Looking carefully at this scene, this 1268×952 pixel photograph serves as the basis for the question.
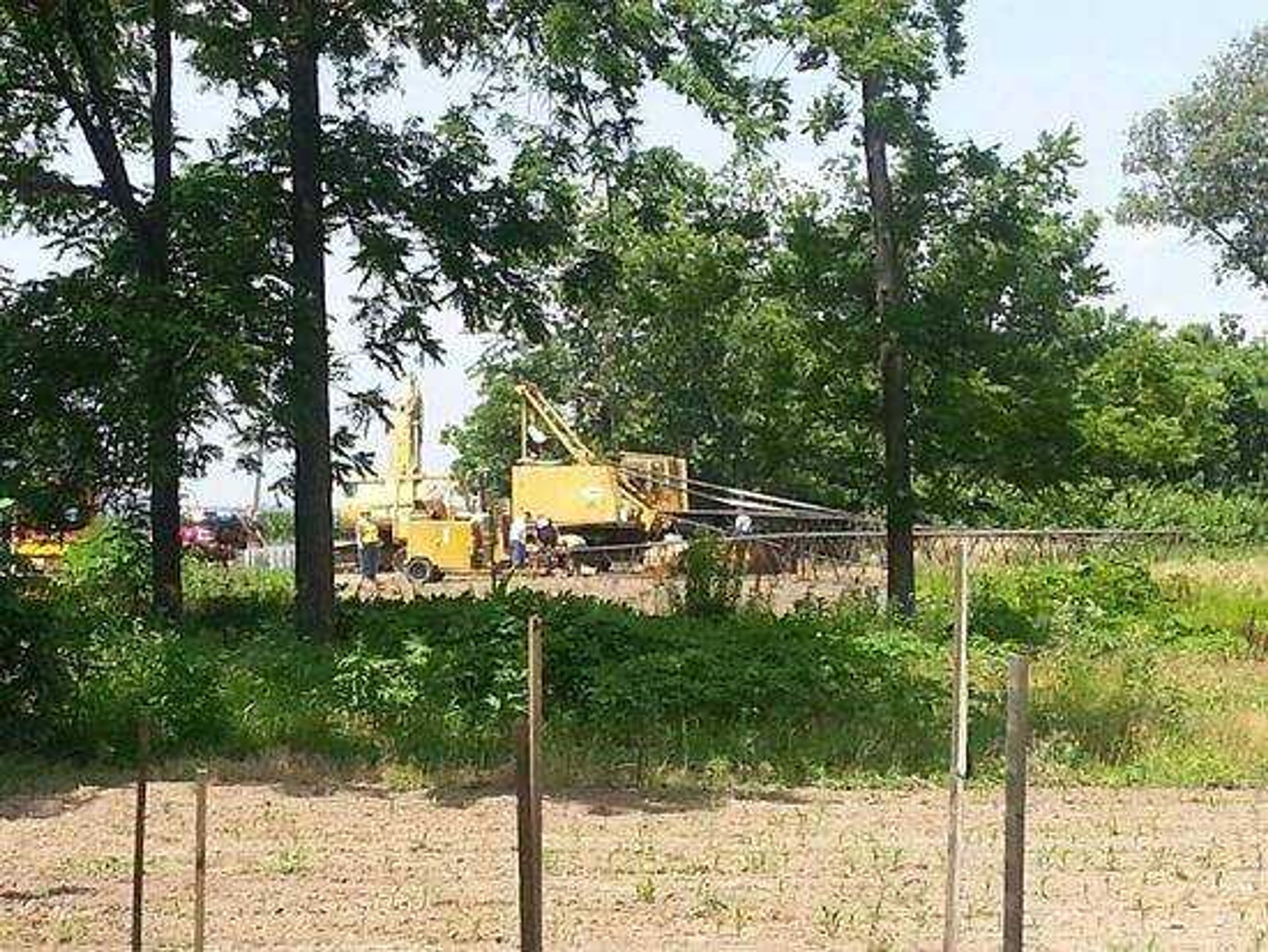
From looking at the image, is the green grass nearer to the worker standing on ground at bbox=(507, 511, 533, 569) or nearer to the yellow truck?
the worker standing on ground at bbox=(507, 511, 533, 569)

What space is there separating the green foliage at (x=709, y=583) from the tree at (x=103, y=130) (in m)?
5.82

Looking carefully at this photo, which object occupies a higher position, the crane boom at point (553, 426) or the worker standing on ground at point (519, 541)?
the crane boom at point (553, 426)

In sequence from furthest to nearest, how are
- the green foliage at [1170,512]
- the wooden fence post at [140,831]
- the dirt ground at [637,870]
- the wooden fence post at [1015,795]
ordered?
the green foliage at [1170,512] → the dirt ground at [637,870] → the wooden fence post at [140,831] → the wooden fence post at [1015,795]

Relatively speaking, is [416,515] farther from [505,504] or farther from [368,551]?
[505,504]

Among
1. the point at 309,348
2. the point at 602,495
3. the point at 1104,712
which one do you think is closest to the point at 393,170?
the point at 309,348

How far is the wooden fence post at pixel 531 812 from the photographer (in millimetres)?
5129

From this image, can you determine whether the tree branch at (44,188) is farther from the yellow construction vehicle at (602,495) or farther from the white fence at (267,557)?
the yellow construction vehicle at (602,495)

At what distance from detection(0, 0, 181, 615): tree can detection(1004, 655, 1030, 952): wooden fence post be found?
A: 47.6 ft

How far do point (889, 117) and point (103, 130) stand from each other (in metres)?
8.87

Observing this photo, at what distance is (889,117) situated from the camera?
21172mm

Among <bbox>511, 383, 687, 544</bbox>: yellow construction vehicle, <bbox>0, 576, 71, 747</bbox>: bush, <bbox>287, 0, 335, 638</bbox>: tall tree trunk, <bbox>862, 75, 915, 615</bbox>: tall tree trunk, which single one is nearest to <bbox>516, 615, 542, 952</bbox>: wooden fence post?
<bbox>0, 576, 71, 747</bbox>: bush

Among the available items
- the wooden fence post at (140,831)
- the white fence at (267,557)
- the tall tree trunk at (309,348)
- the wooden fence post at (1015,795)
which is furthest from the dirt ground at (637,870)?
the white fence at (267,557)

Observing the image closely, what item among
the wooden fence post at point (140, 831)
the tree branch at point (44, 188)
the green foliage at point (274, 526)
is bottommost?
the green foliage at point (274, 526)

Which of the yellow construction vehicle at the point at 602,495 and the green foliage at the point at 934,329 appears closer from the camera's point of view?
the green foliage at the point at 934,329
